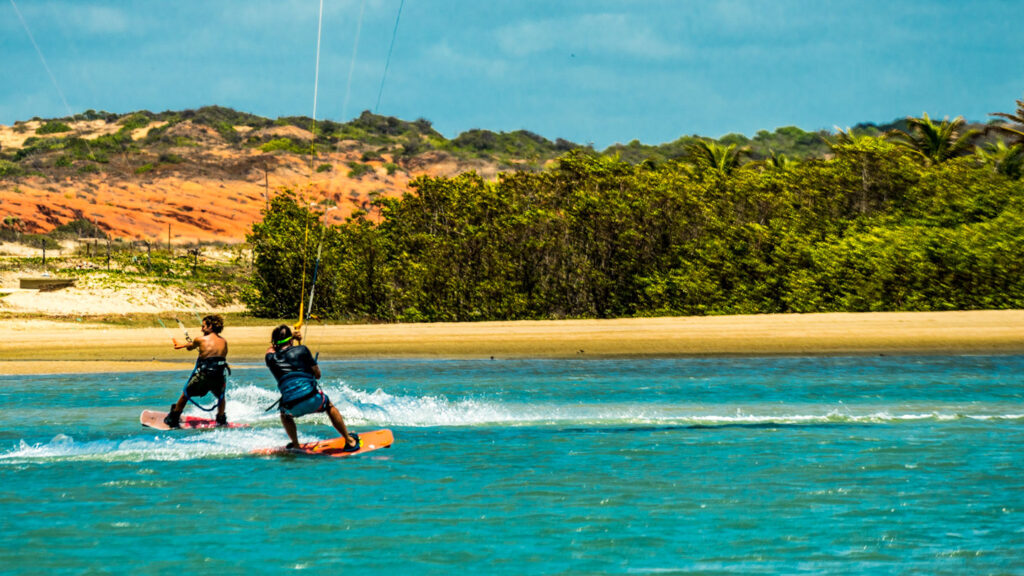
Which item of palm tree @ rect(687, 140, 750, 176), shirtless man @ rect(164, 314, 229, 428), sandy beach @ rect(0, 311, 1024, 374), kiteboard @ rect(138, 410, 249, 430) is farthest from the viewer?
palm tree @ rect(687, 140, 750, 176)

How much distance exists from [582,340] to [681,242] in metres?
10.2

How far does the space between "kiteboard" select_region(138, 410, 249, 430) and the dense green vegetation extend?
2362cm

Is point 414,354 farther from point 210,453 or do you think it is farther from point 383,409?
point 210,453

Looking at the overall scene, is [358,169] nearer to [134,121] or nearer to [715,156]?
[134,121]

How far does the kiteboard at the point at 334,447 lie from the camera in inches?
527

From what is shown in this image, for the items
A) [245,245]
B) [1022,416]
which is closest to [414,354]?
[1022,416]

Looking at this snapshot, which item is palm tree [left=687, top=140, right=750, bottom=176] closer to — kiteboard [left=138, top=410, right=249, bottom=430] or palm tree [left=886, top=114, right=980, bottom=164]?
palm tree [left=886, top=114, right=980, bottom=164]

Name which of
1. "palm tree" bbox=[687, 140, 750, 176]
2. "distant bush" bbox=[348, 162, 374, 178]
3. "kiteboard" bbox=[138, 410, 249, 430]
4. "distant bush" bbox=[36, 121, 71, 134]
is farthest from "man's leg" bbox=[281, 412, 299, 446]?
"distant bush" bbox=[36, 121, 71, 134]

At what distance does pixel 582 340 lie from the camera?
31.1 m

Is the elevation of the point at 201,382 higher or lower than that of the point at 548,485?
higher

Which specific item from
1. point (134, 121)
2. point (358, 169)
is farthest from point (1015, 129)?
point (134, 121)

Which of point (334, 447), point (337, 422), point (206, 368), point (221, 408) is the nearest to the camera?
point (337, 422)

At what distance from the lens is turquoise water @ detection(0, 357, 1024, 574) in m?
8.62

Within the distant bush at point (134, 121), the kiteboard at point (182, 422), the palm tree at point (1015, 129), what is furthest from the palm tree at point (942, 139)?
the distant bush at point (134, 121)
